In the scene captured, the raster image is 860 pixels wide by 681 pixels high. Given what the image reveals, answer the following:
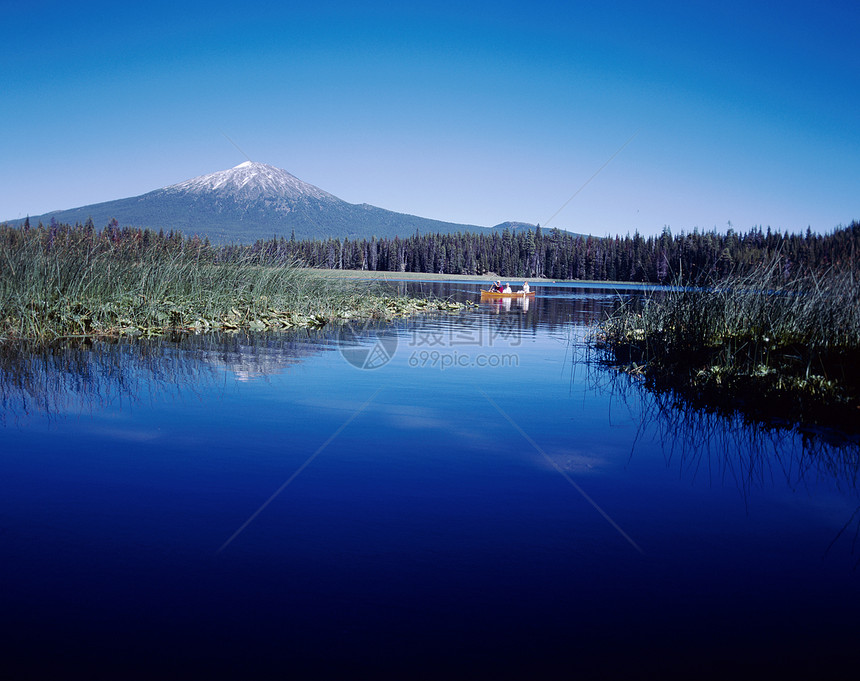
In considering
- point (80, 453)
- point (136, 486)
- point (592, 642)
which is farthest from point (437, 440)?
point (592, 642)

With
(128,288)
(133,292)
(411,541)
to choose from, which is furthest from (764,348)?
(128,288)

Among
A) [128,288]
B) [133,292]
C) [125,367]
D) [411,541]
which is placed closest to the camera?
[411,541]

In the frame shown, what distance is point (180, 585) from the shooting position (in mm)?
2975

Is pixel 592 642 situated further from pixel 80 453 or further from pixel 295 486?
pixel 80 453

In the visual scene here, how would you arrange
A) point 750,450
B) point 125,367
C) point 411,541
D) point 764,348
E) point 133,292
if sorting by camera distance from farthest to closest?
point 133,292, point 125,367, point 764,348, point 750,450, point 411,541

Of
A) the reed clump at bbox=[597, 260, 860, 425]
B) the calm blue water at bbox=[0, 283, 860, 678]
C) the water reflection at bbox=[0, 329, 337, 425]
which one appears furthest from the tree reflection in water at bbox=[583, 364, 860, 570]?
the water reflection at bbox=[0, 329, 337, 425]

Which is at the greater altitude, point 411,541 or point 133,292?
point 133,292

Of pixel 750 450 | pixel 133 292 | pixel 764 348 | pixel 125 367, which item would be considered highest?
pixel 133 292

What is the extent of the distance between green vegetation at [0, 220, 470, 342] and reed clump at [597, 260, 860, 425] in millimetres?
9676

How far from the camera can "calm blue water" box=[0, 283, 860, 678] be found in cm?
254

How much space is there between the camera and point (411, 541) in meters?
3.58

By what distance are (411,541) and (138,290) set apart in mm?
12879

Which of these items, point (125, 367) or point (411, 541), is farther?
point (125, 367)

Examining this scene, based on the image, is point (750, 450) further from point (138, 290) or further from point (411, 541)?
point (138, 290)
